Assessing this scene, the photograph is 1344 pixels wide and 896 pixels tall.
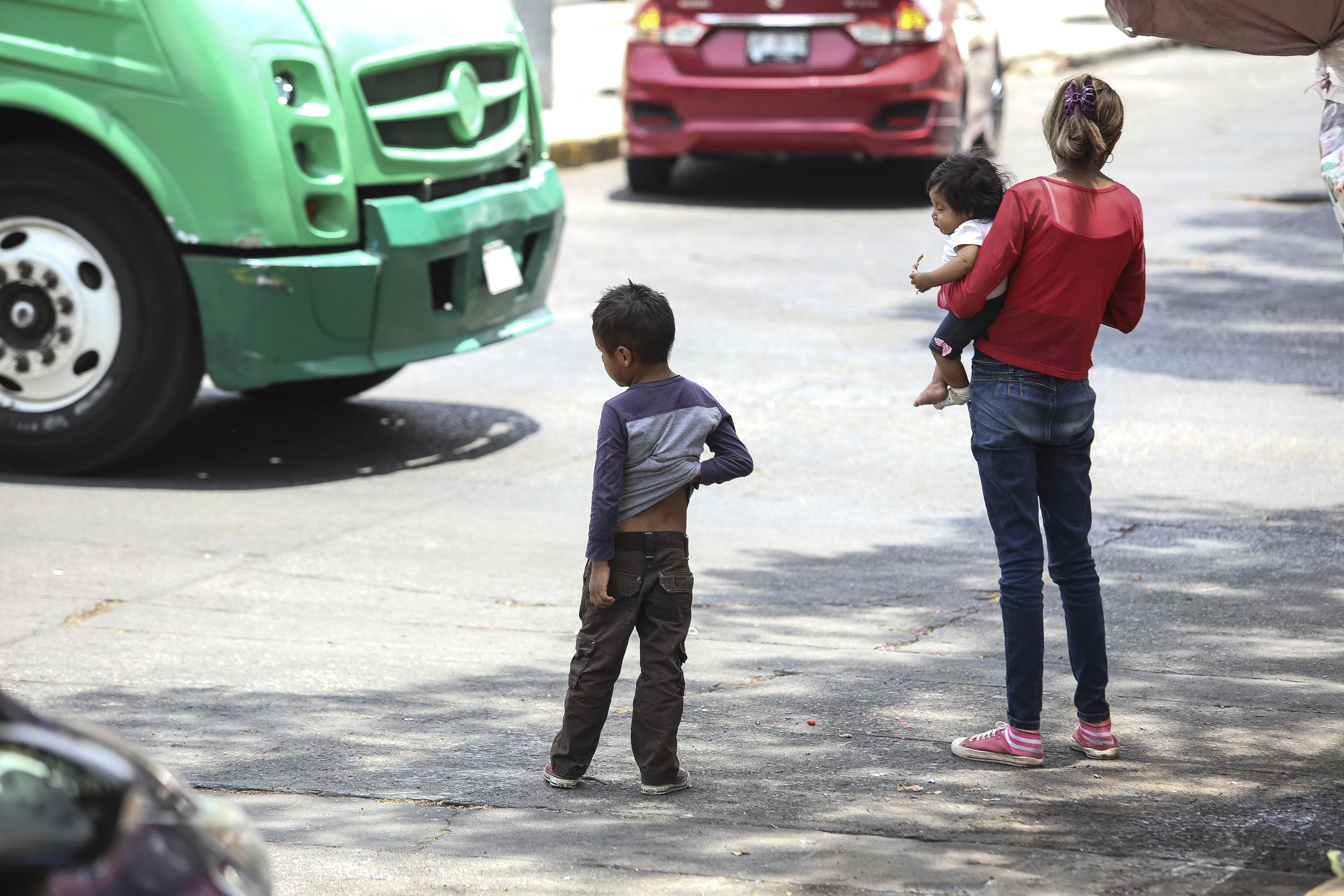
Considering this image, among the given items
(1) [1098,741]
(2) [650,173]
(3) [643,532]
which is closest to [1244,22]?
(1) [1098,741]

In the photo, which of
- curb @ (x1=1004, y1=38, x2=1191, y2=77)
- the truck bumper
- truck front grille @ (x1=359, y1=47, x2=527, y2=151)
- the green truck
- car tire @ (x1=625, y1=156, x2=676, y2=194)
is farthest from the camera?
curb @ (x1=1004, y1=38, x2=1191, y2=77)

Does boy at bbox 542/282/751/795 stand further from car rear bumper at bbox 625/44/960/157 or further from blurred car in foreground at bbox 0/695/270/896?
car rear bumper at bbox 625/44/960/157

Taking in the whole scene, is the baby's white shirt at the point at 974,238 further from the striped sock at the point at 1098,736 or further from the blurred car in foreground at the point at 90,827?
the blurred car in foreground at the point at 90,827

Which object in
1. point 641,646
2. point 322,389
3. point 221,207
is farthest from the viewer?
point 322,389

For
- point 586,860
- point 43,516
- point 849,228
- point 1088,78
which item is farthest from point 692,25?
point 586,860

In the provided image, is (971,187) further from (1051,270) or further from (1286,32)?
(1286,32)

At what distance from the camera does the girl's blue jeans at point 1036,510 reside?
4.08 meters

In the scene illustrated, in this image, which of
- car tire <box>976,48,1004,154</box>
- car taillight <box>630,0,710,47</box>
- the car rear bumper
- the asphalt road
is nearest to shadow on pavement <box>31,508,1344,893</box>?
the asphalt road

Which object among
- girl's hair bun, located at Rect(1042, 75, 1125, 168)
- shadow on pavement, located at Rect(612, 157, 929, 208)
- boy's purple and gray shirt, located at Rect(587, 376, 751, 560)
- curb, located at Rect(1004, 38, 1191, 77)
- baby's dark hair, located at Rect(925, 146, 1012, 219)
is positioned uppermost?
girl's hair bun, located at Rect(1042, 75, 1125, 168)

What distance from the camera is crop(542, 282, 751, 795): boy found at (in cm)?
390

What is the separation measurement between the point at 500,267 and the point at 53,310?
1.72m

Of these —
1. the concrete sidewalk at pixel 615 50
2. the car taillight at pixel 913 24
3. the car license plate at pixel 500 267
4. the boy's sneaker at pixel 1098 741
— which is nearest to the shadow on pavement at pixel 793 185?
the concrete sidewalk at pixel 615 50

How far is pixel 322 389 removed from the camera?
8.06m

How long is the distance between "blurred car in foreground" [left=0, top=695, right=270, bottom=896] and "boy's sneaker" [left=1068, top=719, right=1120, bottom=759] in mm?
2524
